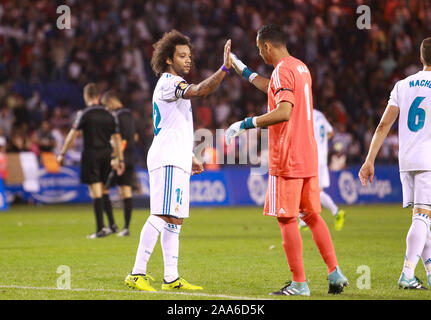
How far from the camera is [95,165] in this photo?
14391 millimetres

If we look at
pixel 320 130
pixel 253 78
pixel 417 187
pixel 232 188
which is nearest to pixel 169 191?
pixel 253 78

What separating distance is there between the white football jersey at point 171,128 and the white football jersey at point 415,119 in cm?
217

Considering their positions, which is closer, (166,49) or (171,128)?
(171,128)

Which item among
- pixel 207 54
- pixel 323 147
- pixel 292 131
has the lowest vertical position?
pixel 323 147

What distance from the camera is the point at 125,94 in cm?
2677

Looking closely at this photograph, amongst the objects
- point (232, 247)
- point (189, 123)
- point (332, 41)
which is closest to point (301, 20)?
point (332, 41)

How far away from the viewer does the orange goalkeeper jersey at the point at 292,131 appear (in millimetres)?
7395

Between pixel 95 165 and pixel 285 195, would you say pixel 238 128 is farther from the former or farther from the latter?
pixel 95 165

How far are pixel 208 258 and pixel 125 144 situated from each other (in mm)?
4927

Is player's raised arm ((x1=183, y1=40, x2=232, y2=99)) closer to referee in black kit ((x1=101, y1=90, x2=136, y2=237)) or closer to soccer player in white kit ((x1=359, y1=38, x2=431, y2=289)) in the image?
soccer player in white kit ((x1=359, y1=38, x2=431, y2=289))

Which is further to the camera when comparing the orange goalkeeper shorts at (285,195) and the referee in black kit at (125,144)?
the referee in black kit at (125,144)

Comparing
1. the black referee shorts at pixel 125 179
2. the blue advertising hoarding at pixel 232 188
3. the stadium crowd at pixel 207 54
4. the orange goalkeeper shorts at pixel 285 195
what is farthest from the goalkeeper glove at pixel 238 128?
the stadium crowd at pixel 207 54

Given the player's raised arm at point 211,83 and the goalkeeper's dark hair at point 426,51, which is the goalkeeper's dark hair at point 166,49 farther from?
the goalkeeper's dark hair at point 426,51

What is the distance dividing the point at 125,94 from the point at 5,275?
59.4ft
